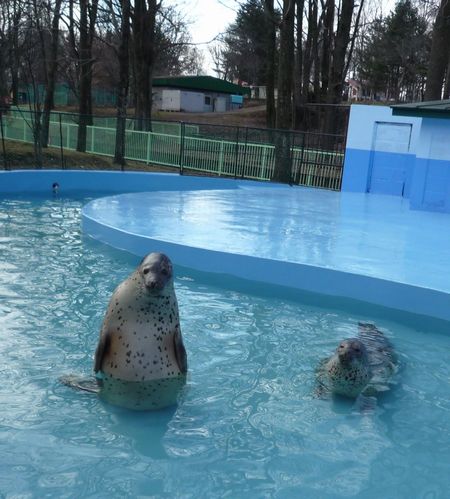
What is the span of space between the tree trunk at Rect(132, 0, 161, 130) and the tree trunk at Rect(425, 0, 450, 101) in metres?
11.6

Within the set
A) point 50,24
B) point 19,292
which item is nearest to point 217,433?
point 19,292

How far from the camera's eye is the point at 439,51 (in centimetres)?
2102

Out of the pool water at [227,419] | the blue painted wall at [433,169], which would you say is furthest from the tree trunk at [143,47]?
the pool water at [227,419]

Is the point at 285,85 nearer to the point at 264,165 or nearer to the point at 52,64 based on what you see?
the point at 264,165

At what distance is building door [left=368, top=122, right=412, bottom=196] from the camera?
1705 centimetres

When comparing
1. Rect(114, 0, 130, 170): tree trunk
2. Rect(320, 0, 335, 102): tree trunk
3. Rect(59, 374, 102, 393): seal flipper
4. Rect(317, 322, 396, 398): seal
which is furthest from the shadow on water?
Rect(320, 0, 335, 102): tree trunk

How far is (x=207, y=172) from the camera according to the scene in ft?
68.7

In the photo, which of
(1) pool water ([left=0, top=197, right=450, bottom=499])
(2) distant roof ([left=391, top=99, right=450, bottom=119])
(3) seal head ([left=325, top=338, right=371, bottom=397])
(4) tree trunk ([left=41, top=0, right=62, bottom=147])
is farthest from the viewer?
(4) tree trunk ([left=41, top=0, right=62, bottom=147])

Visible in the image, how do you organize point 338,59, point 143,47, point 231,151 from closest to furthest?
1. point 231,151
2. point 143,47
3. point 338,59

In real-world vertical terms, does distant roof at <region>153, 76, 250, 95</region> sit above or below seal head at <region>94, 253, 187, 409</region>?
above

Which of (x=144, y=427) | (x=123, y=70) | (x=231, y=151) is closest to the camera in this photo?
(x=144, y=427)

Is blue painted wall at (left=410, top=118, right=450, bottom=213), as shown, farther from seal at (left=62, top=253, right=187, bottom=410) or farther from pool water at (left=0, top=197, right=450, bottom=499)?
seal at (left=62, top=253, right=187, bottom=410)

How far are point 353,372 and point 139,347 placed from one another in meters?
1.79

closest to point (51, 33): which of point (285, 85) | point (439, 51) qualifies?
point (285, 85)
